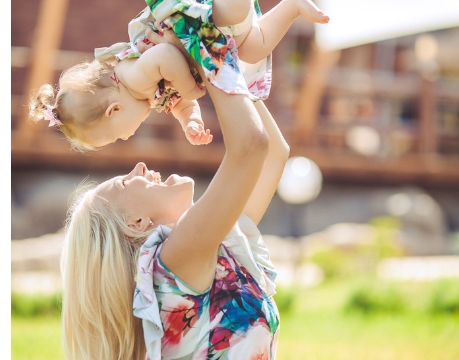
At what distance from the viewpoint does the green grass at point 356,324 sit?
509cm

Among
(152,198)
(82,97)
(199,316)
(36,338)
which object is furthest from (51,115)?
(36,338)

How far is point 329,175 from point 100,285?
8.96 metres

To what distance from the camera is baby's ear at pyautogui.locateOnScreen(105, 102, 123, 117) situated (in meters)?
1.95

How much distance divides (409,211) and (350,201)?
1.05 meters

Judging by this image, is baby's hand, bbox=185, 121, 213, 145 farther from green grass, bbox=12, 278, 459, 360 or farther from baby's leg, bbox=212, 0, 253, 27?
green grass, bbox=12, 278, 459, 360

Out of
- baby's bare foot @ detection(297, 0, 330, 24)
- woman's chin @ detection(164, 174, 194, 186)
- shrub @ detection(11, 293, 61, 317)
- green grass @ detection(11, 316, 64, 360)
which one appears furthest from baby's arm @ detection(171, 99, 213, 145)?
shrub @ detection(11, 293, 61, 317)

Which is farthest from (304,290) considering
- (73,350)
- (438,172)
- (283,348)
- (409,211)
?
(73,350)

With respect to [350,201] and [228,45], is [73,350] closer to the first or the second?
[228,45]

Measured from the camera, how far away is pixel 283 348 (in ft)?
17.2

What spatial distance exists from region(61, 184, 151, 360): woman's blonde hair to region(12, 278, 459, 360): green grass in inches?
115

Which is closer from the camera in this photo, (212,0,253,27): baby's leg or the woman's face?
(212,0,253,27): baby's leg

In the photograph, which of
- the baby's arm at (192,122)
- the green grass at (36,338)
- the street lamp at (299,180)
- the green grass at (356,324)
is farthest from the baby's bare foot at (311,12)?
the street lamp at (299,180)

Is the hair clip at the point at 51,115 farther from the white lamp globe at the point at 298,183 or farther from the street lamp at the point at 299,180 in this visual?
the white lamp globe at the point at 298,183

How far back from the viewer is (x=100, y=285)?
2000 millimetres
